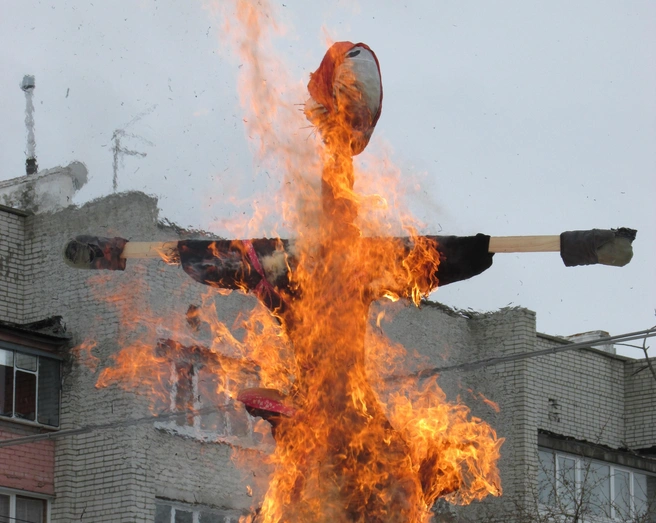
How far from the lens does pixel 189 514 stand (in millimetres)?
21812

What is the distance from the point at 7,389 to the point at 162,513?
2.76m

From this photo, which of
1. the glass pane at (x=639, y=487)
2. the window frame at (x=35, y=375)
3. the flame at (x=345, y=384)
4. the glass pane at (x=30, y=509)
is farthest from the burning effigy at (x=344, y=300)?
the glass pane at (x=639, y=487)

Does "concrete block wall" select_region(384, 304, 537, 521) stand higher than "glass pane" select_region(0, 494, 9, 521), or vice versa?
"concrete block wall" select_region(384, 304, 537, 521)

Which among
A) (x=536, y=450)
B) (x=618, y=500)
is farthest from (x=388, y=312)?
(x=618, y=500)

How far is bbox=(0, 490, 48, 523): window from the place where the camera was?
20953mm

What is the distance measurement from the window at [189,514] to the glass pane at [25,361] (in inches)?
103

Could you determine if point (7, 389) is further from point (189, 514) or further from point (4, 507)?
point (189, 514)

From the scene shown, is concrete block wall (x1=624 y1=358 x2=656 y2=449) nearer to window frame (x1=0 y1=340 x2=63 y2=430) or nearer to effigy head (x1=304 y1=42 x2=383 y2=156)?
window frame (x1=0 y1=340 x2=63 y2=430)

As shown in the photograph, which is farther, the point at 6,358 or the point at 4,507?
the point at 6,358

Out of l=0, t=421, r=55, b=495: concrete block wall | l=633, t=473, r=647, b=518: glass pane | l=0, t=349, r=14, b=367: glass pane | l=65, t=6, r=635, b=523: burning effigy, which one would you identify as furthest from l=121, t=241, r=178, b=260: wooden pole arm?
l=633, t=473, r=647, b=518: glass pane

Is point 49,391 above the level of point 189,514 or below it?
above

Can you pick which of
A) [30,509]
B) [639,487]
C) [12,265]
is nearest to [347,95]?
[30,509]

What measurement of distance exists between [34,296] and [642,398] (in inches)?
510

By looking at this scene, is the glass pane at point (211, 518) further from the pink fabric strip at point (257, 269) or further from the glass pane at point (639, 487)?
the pink fabric strip at point (257, 269)
